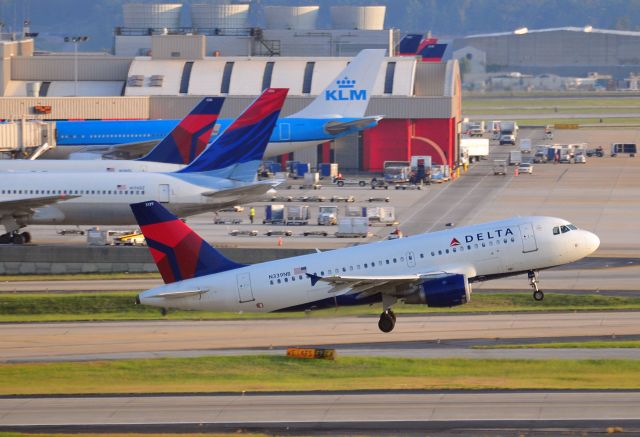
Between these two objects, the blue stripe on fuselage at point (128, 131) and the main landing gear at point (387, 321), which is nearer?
the main landing gear at point (387, 321)

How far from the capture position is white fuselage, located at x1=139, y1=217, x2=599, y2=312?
213ft

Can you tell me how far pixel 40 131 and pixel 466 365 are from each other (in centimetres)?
7379

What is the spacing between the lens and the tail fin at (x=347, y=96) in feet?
436

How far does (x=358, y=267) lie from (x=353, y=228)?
40.1 metres

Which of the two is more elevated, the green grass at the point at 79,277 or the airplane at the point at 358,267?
the airplane at the point at 358,267

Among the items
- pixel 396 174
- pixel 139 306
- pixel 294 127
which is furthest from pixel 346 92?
pixel 139 306

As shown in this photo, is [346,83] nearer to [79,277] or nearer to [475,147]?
[475,147]

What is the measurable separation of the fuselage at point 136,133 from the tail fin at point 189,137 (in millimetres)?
16385

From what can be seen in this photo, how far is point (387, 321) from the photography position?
68188 millimetres

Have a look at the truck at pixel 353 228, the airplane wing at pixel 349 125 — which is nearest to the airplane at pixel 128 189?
the truck at pixel 353 228

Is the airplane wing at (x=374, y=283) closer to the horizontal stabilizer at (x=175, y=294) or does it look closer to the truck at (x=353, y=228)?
the horizontal stabilizer at (x=175, y=294)

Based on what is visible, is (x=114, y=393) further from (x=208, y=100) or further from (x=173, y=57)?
(x=173, y=57)

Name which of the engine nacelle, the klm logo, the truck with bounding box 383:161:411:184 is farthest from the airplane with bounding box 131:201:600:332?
the truck with bounding box 383:161:411:184

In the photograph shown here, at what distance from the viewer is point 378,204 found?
415 feet
